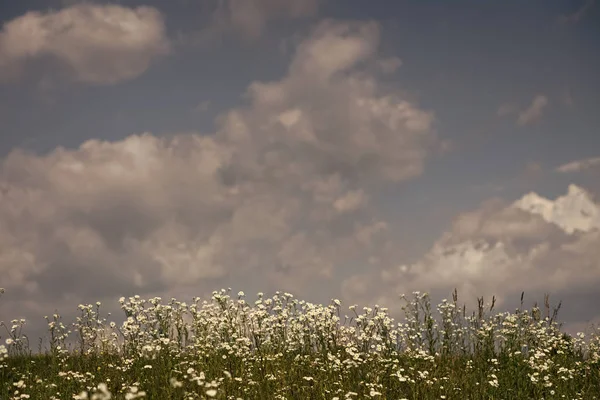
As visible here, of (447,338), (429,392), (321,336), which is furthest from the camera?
(447,338)

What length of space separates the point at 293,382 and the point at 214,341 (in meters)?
3.00

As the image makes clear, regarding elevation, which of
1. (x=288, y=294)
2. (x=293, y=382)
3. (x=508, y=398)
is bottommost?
(x=508, y=398)

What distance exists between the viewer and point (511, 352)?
13.0 metres

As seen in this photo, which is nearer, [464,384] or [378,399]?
[378,399]

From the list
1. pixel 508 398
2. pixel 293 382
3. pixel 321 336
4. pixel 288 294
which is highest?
pixel 288 294

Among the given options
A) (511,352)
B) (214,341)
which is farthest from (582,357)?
(214,341)

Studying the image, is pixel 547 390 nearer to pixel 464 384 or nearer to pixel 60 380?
pixel 464 384

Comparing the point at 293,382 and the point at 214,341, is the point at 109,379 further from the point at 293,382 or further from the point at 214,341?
the point at 293,382

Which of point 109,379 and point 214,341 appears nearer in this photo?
point 109,379

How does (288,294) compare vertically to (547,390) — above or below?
above

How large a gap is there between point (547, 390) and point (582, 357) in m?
4.20

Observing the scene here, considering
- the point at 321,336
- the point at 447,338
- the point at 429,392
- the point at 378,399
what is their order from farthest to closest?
the point at 447,338 < the point at 321,336 < the point at 429,392 < the point at 378,399

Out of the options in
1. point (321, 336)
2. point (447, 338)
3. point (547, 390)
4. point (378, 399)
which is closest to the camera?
point (378, 399)

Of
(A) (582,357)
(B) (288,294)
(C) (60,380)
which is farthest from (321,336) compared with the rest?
(A) (582,357)
